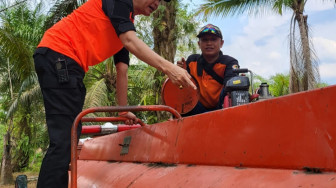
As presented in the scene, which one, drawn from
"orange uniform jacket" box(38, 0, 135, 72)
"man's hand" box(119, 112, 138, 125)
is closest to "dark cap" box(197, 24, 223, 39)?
"man's hand" box(119, 112, 138, 125)

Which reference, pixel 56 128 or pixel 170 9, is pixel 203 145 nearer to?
pixel 56 128

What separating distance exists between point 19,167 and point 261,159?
21.1 meters

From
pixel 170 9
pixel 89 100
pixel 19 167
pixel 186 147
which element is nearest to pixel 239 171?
pixel 186 147

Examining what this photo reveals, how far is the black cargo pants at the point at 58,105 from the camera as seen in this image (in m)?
2.14

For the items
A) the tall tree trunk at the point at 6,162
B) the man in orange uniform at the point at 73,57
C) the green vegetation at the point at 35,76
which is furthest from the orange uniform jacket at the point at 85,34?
the tall tree trunk at the point at 6,162

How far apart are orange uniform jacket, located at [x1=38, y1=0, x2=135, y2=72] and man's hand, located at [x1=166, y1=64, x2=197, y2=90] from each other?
502 mm

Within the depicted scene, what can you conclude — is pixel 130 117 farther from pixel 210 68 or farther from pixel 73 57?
pixel 210 68

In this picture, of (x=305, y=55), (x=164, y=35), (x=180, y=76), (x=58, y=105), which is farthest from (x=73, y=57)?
(x=305, y=55)

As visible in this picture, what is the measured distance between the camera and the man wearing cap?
364 centimetres

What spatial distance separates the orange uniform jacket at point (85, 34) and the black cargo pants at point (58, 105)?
6 cm

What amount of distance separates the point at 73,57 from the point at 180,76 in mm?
698

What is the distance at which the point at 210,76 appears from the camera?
377cm

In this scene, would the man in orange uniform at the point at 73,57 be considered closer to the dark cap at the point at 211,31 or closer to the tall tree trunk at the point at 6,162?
the dark cap at the point at 211,31

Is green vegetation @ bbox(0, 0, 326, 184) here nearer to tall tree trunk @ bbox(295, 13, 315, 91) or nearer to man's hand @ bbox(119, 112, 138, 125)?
tall tree trunk @ bbox(295, 13, 315, 91)
